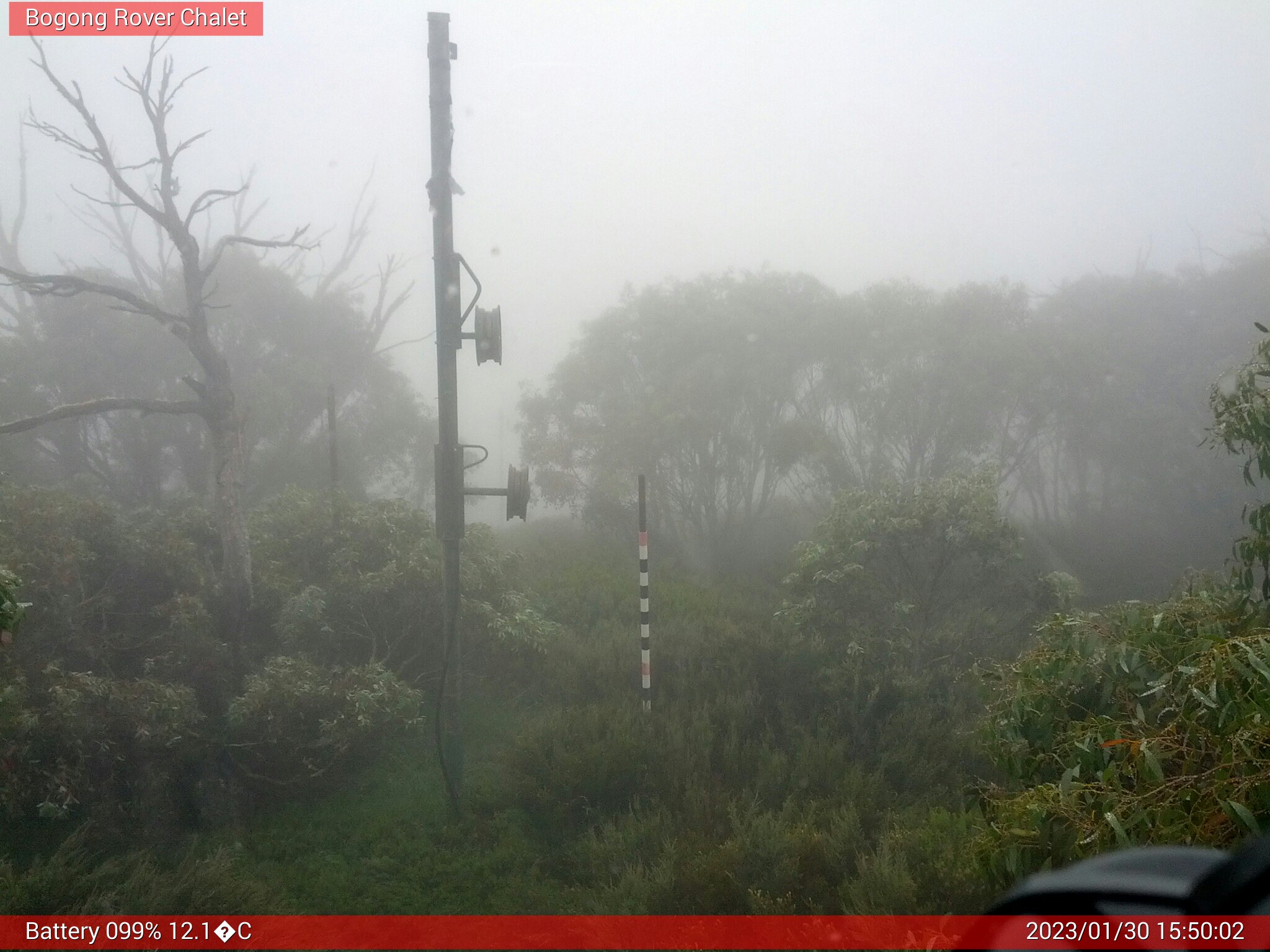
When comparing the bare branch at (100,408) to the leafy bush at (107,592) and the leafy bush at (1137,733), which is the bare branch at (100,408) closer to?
the leafy bush at (107,592)

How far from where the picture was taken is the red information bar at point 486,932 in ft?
11.1

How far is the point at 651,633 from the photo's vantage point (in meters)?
9.68

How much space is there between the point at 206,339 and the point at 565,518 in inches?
380

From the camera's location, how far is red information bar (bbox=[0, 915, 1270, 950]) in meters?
3.39

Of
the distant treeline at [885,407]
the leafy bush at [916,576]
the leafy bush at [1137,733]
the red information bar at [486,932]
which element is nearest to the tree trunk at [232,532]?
the red information bar at [486,932]

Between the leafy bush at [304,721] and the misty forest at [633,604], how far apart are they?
0.03 meters

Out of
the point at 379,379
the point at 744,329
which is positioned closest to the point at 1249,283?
the point at 744,329

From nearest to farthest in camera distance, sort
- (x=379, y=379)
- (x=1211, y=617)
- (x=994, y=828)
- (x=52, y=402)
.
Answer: (x=994, y=828) → (x=1211, y=617) → (x=52, y=402) → (x=379, y=379)

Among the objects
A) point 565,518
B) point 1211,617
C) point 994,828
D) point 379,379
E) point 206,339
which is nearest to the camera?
point 994,828

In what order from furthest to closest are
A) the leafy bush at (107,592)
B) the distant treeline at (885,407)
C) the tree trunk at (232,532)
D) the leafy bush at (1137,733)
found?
the distant treeline at (885,407) → the tree trunk at (232,532) → the leafy bush at (107,592) → the leafy bush at (1137,733)

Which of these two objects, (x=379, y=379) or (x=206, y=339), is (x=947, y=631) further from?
(x=379, y=379)

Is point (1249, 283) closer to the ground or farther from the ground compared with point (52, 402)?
farther from the ground

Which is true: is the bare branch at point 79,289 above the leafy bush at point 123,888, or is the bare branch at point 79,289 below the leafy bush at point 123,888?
above

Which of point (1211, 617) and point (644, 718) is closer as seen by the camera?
point (1211, 617)
